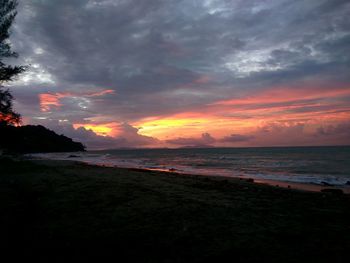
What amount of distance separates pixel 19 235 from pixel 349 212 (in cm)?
1135

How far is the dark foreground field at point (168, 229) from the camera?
5660 millimetres

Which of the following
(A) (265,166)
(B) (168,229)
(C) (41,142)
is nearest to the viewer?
(B) (168,229)

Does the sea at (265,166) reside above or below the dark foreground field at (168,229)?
below

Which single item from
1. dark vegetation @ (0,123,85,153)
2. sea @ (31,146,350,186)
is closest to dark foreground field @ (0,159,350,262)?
sea @ (31,146,350,186)

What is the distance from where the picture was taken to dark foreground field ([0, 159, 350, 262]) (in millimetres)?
5660

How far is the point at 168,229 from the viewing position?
24.2ft

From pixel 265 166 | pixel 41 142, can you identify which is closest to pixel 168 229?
pixel 265 166

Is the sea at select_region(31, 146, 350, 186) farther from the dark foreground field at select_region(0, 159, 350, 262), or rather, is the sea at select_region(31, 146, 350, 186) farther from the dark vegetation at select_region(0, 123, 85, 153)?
the dark vegetation at select_region(0, 123, 85, 153)

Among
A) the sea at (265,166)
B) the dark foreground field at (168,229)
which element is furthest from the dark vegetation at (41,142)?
the dark foreground field at (168,229)

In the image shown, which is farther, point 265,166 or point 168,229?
point 265,166

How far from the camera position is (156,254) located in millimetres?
5637

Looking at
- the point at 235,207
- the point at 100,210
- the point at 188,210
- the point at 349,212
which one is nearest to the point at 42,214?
the point at 100,210

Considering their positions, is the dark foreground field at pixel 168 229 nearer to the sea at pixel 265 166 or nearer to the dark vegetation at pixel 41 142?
the sea at pixel 265 166

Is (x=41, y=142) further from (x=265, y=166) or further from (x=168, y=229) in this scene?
(x=168, y=229)
